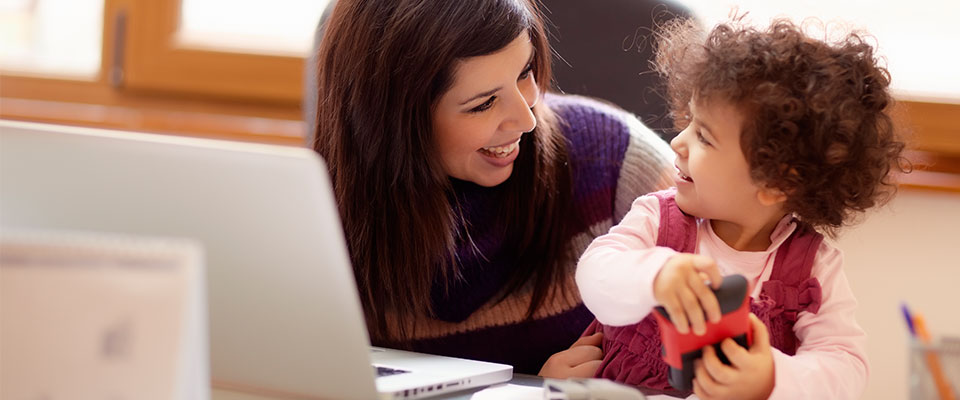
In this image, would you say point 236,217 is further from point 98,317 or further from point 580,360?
point 580,360

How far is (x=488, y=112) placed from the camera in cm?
119

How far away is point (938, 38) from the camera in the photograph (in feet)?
6.22

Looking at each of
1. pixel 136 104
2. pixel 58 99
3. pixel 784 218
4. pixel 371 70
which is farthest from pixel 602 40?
pixel 58 99

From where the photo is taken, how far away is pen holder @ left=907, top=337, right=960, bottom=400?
0.64 m

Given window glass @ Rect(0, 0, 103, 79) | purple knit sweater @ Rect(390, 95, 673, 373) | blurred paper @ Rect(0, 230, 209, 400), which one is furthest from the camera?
window glass @ Rect(0, 0, 103, 79)

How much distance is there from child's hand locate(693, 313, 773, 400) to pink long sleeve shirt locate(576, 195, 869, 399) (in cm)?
2

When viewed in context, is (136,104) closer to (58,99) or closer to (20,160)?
(58,99)

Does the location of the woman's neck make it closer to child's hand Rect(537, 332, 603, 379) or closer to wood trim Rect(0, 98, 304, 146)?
child's hand Rect(537, 332, 603, 379)

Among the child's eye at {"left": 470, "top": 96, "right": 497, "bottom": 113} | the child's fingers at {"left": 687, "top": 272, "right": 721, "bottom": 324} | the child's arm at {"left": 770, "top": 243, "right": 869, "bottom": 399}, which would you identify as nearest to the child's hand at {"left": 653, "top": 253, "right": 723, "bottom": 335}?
the child's fingers at {"left": 687, "top": 272, "right": 721, "bottom": 324}

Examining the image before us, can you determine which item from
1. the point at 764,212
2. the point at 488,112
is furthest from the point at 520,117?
the point at 764,212

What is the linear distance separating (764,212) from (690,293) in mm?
222

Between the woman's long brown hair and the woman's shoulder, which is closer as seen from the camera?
the woman's long brown hair

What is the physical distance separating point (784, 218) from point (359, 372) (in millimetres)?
470

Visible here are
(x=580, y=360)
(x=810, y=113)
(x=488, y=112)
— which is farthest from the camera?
(x=488, y=112)
